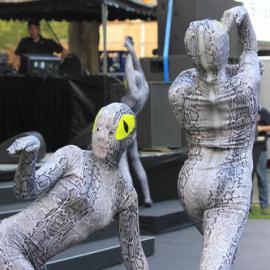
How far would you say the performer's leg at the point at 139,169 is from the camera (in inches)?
393

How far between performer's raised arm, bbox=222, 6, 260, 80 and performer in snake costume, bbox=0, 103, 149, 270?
32.9 inches

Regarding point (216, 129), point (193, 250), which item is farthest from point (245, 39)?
point (193, 250)

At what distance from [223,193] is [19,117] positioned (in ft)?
31.8

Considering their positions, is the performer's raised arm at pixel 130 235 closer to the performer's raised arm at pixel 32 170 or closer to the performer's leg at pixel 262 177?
the performer's raised arm at pixel 32 170

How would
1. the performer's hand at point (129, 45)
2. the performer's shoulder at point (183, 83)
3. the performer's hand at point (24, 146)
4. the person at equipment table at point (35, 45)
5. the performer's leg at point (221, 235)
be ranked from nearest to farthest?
the performer's hand at point (24, 146), the performer's leg at point (221, 235), the performer's shoulder at point (183, 83), the performer's hand at point (129, 45), the person at equipment table at point (35, 45)

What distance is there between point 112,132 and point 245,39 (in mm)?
1142

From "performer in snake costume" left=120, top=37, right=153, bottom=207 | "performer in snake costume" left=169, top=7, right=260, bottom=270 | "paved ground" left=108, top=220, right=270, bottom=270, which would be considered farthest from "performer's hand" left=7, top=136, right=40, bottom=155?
"performer in snake costume" left=120, top=37, right=153, bottom=207

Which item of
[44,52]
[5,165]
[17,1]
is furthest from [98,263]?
[17,1]

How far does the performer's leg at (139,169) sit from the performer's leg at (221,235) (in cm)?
568

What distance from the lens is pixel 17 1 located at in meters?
17.0

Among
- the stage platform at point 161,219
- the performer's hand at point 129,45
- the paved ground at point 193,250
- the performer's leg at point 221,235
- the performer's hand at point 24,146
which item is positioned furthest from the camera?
the performer's hand at point 129,45

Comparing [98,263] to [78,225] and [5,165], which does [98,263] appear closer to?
[5,165]

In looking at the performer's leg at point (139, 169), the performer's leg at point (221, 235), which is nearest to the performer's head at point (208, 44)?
the performer's leg at point (221, 235)

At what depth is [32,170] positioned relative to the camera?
3.70m
